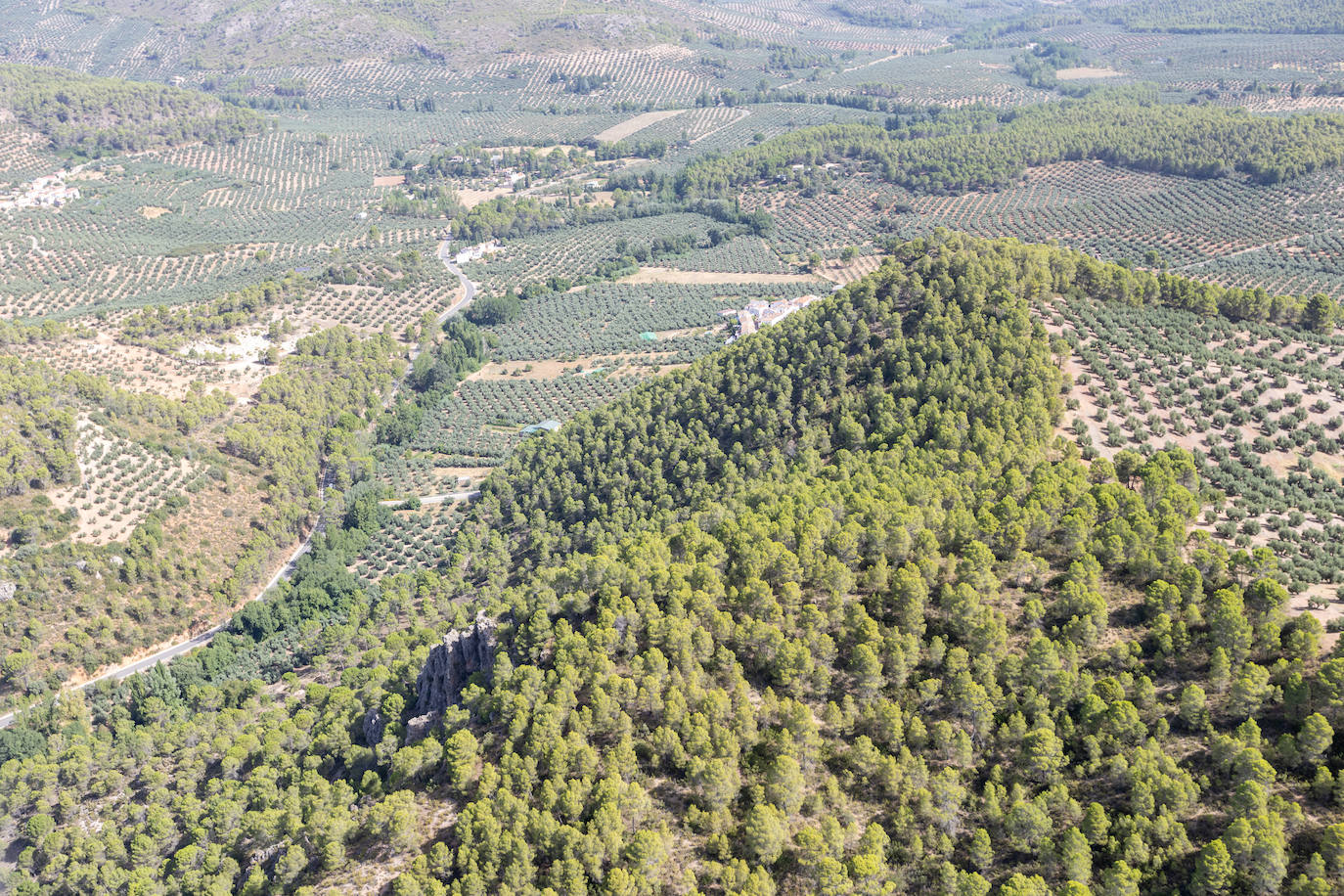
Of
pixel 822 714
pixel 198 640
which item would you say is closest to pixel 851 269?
pixel 198 640

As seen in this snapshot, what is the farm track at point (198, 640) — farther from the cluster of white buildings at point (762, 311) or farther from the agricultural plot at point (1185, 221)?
the agricultural plot at point (1185, 221)

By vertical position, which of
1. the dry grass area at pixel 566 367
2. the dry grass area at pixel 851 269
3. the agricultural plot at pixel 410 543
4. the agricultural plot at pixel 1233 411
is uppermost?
the agricultural plot at pixel 1233 411

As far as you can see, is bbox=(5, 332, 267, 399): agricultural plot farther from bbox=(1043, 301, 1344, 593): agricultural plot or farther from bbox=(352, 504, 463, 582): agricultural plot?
bbox=(1043, 301, 1344, 593): agricultural plot

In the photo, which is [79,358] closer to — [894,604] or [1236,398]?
[894,604]

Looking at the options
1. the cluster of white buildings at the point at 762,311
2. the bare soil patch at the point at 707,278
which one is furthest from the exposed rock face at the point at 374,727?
the bare soil patch at the point at 707,278

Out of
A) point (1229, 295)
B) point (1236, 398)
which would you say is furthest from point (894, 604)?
point (1229, 295)

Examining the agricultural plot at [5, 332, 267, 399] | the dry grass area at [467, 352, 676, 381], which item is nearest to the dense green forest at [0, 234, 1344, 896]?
the agricultural plot at [5, 332, 267, 399]
